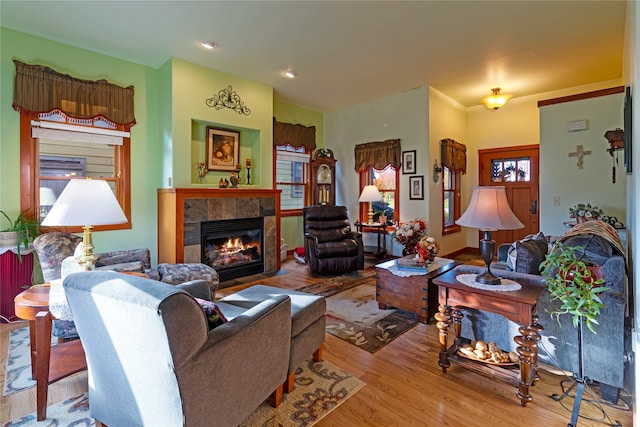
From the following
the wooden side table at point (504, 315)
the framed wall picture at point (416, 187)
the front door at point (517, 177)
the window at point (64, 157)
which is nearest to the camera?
the wooden side table at point (504, 315)

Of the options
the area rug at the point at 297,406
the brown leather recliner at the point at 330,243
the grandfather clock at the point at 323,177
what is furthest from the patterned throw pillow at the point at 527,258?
the grandfather clock at the point at 323,177

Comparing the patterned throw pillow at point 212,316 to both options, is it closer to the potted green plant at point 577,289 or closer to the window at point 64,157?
the potted green plant at point 577,289

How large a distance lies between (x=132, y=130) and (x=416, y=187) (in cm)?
437

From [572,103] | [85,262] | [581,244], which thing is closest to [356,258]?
[581,244]

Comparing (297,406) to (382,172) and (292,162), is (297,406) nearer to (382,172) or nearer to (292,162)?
(382,172)

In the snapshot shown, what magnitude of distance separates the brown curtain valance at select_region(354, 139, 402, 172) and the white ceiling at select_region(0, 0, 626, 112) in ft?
3.89

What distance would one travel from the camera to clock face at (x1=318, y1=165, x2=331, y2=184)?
20.9ft

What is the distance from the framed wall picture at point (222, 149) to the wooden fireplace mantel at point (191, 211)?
0.53 meters

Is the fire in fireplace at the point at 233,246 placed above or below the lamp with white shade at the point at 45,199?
below

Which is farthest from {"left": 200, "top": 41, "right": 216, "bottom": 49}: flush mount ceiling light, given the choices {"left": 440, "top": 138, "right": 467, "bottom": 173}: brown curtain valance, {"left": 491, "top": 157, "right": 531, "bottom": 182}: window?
{"left": 491, "top": 157, "right": 531, "bottom": 182}: window

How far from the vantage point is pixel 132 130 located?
4172 millimetres

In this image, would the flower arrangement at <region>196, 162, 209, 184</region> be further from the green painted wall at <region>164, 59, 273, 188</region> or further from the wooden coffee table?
the wooden coffee table

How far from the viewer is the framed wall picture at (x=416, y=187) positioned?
17.8 ft

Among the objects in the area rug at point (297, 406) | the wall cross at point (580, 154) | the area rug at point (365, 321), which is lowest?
the area rug at point (297, 406)
